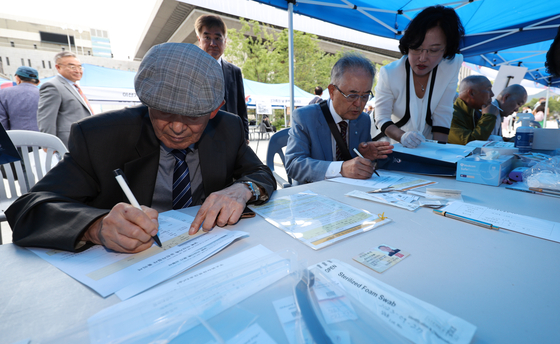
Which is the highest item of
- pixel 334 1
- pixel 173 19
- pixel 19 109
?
pixel 173 19

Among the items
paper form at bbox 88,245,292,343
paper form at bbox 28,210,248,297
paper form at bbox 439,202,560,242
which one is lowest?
paper form at bbox 28,210,248,297

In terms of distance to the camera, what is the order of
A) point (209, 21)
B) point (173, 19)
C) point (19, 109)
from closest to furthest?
point (209, 21) < point (19, 109) < point (173, 19)

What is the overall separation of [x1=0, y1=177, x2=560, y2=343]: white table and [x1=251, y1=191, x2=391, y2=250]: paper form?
0.03m

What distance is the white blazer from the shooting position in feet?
7.20

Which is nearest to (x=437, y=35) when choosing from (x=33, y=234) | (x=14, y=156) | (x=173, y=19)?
(x=33, y=234)

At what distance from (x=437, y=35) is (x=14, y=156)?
2.84 m

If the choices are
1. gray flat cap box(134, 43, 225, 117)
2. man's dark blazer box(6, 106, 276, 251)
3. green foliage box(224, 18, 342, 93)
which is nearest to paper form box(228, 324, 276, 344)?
man's dark blazer box(6, 106, 276, 251)

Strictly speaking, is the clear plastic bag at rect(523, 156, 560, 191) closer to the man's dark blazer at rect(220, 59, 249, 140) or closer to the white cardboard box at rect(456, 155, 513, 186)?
the white cardboard box at rect(456, 155, 513, 186)

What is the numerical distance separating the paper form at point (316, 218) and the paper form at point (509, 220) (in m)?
0.32

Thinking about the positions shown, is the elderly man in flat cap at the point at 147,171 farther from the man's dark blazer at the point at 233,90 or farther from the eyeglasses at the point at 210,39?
the eyeglasses at the point at 210,39

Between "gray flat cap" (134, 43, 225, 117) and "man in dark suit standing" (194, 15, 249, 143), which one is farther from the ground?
"man in dark suit standing" (194, 15, 249, 143)

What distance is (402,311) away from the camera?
46cm

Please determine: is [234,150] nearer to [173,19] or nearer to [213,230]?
[213,230]

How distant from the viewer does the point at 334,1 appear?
12.7 feet
